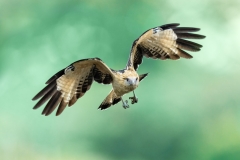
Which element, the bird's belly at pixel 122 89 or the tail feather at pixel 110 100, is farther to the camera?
the tail feather at pixel 110 100

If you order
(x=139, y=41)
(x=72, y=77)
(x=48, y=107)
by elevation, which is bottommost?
(x=48, y=107)

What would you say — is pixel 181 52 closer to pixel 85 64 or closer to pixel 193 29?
pixel 193 29

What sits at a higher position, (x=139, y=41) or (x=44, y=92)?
(x=139, y=41)

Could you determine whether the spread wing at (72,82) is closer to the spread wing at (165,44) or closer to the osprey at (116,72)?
the osprey at (116,72)

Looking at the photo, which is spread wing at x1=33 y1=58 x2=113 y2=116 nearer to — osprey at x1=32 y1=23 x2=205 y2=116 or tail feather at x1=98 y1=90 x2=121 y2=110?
osprey at x1=32 y1=23 x2=205 y2=116

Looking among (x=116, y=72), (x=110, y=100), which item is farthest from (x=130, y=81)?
(x=110, y=100)

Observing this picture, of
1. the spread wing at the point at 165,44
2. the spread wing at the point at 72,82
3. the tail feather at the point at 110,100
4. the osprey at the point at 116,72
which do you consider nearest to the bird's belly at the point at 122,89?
the osprey at the point at 116,72

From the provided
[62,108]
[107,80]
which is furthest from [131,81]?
[62,108]

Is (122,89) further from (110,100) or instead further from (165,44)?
(165,44)
